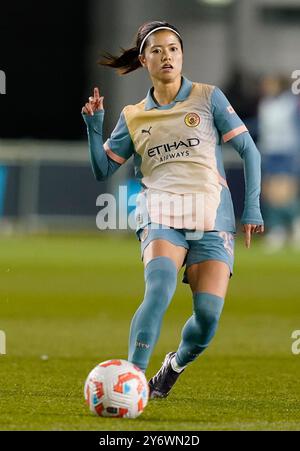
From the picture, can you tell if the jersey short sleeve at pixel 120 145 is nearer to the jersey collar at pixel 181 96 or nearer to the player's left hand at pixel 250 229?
the jersey collar at pixel 181 96

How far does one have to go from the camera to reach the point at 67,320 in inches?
488

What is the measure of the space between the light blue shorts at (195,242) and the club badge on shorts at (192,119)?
2.00 ft

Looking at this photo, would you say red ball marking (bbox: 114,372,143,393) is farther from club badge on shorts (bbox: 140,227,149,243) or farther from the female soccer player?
club badge on shorts (bbox: 140,227,149,243)

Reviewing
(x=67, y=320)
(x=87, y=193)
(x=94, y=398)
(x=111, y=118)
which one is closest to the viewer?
(x=94, y=398)

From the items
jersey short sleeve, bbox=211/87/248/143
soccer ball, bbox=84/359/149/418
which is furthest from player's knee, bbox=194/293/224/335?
jersey short sleeve, bbox=211/87/248/143

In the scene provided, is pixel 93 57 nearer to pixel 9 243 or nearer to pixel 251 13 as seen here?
pixel 251 13

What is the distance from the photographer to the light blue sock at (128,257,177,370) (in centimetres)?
700

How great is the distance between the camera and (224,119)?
749 cm

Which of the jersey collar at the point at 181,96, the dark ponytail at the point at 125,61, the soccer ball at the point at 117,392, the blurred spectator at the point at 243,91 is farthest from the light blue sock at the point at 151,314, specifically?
the blurred spectator at the point at 243,91

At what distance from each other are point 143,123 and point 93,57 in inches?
823

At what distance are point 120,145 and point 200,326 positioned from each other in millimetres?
1171

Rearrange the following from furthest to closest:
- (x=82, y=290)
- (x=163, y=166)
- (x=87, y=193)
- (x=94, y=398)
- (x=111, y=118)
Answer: (x=111, y=118) → (x=87, y=193) → (x=82, y=290) → (x=163, y=166) → (x=94, y=398)
